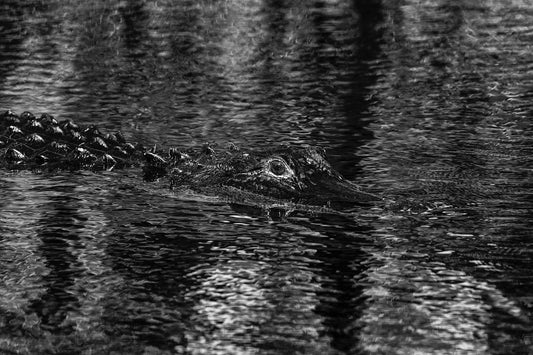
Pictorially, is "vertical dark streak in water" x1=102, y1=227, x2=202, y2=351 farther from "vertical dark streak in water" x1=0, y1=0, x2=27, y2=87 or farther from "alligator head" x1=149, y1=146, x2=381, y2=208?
"vertical dark streak in water" x1=0, y1=0, x2=27, y2=87

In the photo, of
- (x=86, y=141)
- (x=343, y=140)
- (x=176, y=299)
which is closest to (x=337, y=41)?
(x=343, y=140)

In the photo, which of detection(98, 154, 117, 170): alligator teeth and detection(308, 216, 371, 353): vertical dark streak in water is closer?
detection(308, 216, 371, 353): vertical dark streak in water

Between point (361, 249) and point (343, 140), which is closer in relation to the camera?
point (361, 249)

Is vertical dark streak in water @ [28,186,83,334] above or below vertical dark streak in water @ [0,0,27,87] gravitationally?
above

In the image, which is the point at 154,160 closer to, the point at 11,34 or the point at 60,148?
the point at 60,148

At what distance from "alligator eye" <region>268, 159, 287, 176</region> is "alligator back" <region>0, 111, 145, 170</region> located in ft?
6.56

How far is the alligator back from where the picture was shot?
407 inches

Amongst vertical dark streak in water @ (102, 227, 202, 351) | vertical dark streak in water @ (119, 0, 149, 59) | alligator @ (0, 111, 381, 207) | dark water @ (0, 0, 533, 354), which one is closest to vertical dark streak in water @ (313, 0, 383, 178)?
dark water @ (0, 0, 533, 354)

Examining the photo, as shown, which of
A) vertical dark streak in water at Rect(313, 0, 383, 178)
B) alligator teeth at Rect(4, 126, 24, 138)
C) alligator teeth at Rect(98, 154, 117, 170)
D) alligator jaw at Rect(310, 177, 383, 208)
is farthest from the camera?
vertical dark streak in water at Rect(313, 0, 383, 178)

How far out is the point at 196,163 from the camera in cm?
960

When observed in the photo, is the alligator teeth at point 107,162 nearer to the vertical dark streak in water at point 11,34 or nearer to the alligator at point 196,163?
the alligator at point 196,163

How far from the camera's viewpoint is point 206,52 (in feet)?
66.4

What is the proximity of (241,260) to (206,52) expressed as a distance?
1358 cm

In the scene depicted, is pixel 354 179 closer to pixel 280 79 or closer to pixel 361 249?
pixel 361 249
